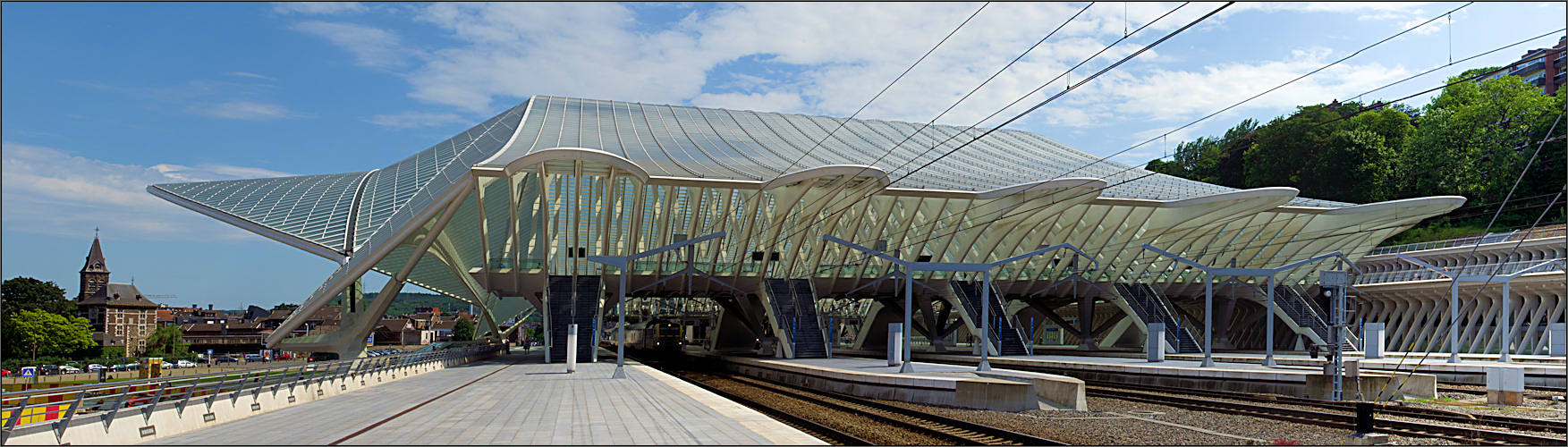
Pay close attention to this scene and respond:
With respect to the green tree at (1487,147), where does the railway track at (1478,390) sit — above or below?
below

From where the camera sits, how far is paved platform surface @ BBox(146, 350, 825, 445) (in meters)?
13.1

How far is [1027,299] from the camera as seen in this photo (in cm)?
6169

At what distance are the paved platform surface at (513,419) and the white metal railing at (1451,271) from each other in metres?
39.0

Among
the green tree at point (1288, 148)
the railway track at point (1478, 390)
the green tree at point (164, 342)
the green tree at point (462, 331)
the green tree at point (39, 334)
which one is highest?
the green tree at point (1288, 148)

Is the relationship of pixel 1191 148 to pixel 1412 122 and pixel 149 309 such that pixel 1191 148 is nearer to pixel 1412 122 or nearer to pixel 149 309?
pixel 1412 122

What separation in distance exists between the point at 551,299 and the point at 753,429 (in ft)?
112

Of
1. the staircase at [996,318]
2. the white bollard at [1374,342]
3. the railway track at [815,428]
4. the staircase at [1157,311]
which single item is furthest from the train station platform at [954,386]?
the staircase at [1157,311]


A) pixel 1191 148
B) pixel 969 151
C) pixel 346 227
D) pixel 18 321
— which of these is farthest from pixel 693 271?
pixel 1191 148

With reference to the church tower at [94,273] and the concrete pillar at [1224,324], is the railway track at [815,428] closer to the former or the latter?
the concrete pillar at [1224,324]

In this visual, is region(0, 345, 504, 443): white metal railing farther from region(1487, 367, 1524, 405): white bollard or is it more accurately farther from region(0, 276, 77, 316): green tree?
region(0, 276, 77, 316): green tree

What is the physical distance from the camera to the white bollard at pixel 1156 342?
1531 inches

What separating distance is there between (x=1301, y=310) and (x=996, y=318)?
1994 centimetres

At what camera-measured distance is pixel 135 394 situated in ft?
41.0

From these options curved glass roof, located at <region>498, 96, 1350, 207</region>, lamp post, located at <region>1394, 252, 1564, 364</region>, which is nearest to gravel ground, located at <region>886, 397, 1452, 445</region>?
lamp post, located at <region>1394, 252, 1564, 364</region>
